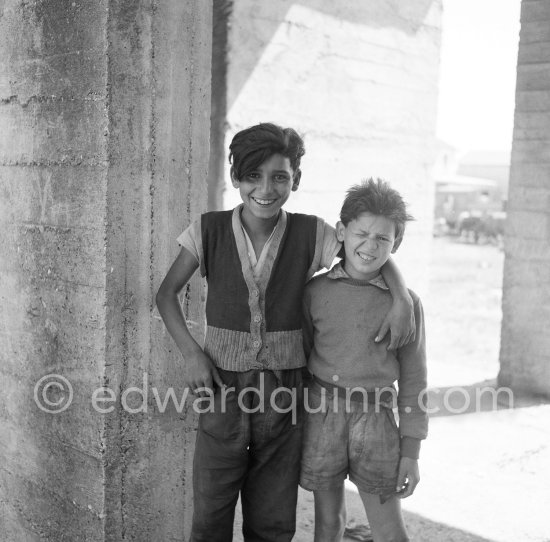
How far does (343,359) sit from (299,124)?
9.55 ft

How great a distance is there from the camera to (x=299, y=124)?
4.74 m

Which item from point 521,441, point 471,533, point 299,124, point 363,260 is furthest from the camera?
point 299,124

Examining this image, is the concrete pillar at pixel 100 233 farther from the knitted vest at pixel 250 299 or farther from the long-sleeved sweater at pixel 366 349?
the long-sleeved sweater at pixel 366 349

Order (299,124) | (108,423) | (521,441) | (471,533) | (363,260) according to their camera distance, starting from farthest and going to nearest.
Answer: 1. (299,124)
2. (521,441)
3. (471,533)
4. (108,423)
5. (363,260)

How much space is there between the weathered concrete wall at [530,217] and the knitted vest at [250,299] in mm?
3719

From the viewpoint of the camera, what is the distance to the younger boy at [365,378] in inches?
81.4

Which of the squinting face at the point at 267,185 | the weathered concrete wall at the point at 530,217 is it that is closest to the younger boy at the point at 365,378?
the squinting face at the point at 267,185

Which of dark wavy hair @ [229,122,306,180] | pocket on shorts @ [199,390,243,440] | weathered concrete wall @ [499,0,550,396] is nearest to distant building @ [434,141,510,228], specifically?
weathered concrete wall @ [499,0,550,396]

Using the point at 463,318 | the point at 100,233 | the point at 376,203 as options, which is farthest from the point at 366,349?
the point at 463,318

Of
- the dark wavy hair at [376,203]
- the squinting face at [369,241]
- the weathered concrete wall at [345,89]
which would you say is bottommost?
the squinting face at [369,241]

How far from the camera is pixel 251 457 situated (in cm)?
216

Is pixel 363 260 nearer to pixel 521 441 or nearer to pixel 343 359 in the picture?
pixel 343 359

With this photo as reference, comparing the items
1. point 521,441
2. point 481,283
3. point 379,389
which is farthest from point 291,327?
point 481,283

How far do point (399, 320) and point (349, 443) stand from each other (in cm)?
39
